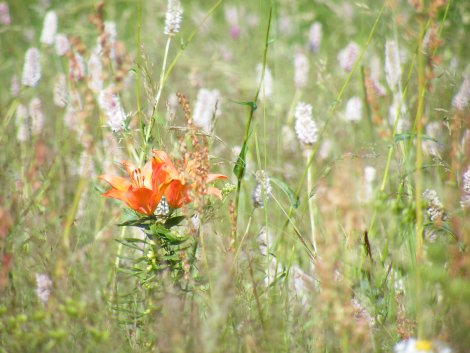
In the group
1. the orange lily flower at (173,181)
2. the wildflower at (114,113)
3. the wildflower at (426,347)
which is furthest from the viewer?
the wildflower at (114,113)

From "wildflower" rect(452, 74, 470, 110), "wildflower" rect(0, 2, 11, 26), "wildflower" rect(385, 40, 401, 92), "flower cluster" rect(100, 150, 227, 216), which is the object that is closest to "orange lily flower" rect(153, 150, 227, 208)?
"flower cluster" rect(100, 150, 227, 216)

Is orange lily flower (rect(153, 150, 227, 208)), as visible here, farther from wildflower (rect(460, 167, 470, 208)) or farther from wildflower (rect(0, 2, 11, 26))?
wildflower (rect(0, 2, 11, 26))

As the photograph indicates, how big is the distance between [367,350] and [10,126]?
4.65ft

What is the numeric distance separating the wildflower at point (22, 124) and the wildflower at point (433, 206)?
1100 mm

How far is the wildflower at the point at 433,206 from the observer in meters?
1.20

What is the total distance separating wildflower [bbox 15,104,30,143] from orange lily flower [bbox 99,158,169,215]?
77 cm

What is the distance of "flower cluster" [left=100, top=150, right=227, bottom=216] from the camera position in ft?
3.43

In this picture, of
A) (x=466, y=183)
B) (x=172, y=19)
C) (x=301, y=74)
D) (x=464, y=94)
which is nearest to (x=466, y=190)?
(x=466, y=183)

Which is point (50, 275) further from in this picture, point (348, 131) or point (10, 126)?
point (348, 131)

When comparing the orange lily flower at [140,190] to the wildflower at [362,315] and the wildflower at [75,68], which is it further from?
the wildflower at [362,315]

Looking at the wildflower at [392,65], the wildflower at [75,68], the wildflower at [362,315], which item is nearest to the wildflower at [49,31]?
the wildflower at [75,68]

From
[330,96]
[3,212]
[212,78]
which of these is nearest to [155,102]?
[3,212]

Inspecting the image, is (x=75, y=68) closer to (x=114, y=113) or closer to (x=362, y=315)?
(x=114, y=113)

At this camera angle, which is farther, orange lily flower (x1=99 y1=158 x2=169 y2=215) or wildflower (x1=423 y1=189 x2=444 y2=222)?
wildflower (x1=423 y1=189 x2=444 y2=222)
